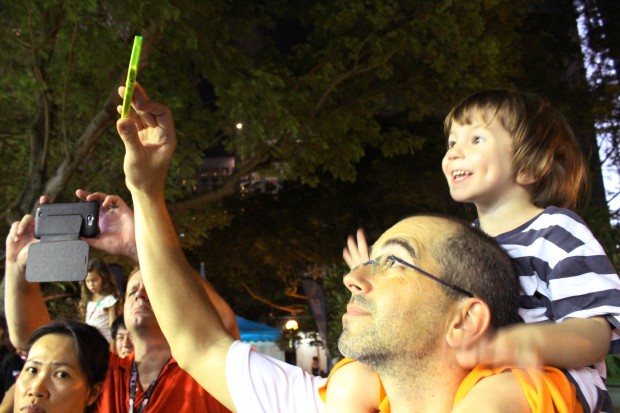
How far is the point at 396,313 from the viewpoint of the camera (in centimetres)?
171

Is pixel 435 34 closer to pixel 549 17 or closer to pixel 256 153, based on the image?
pixel 256 153

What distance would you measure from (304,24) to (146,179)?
9404 millimetres

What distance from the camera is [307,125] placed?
33.9 feet

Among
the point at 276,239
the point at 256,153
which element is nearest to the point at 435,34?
the point at 256,153

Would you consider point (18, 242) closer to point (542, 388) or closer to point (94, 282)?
point (542, 388)

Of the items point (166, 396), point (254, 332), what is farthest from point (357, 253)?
point (254, 332)

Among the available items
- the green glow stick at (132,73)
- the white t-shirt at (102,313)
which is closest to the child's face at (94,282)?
the white t-shirt at (102,313)

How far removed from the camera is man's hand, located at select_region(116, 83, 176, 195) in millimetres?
1979

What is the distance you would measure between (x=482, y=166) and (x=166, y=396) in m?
1.55

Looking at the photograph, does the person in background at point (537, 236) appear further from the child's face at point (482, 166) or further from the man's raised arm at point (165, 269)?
the man's raised arm at point (165, 269)

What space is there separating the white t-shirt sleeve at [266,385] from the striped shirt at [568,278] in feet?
2.00

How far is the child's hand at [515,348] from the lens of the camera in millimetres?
1569

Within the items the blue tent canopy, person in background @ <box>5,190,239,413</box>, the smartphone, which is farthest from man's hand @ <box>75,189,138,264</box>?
the blue tent canopy

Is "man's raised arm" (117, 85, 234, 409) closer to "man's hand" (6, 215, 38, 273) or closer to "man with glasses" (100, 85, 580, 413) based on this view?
"man with glasses" (100, 85, 580, 413)
